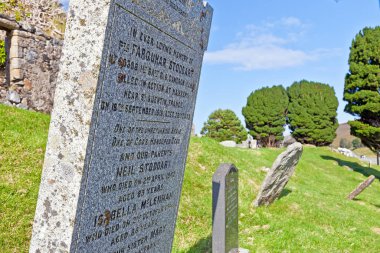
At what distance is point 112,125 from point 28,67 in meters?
11.3

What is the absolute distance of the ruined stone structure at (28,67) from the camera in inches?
504

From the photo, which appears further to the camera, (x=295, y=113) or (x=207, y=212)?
(x=295, y=113)

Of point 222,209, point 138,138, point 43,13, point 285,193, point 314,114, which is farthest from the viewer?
point 314,114

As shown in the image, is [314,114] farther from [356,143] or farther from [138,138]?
[356,143]

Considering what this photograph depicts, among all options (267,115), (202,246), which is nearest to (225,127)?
(267,115)

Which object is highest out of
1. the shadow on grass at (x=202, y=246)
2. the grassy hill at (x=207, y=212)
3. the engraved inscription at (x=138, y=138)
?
the engraved inscription at (x=138, y=138)

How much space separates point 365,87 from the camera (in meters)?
28.3

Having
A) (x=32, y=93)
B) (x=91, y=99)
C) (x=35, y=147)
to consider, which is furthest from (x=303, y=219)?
(x=32, y=93)

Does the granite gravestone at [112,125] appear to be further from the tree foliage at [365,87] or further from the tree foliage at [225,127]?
the tree foliage at [225,127]

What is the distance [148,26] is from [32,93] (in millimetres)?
11196

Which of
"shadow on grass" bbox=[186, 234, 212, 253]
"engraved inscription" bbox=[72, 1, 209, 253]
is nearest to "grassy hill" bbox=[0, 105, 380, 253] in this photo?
"shadow on grass" bbox=[186, 234, 212, 253]

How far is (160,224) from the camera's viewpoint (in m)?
4.49

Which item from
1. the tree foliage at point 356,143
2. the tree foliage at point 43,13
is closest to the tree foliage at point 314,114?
the tree foliage at point 43,13

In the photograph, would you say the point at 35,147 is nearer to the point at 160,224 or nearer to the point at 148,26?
the point at 160,224
